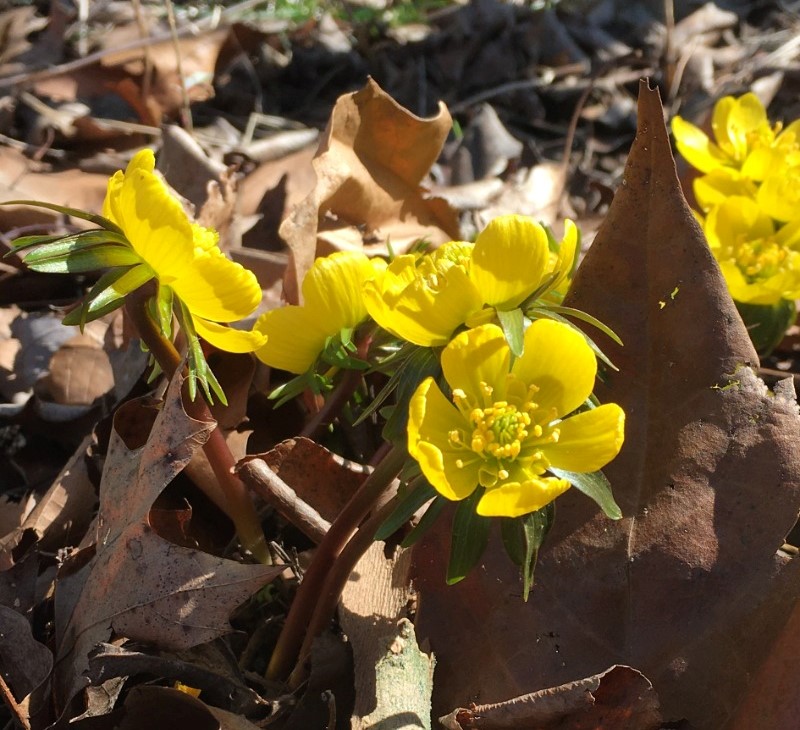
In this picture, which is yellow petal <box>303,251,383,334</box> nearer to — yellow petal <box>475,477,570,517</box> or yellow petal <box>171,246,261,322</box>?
yellow petal <box>171,246,261,322</box>

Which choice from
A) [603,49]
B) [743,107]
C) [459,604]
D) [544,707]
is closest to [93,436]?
[459,604]

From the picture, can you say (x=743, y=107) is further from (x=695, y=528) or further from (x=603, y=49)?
(x=603, y=49)

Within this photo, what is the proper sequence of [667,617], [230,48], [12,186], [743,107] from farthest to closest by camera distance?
[230,48] < [12,186] < [743,107] < [667,617]

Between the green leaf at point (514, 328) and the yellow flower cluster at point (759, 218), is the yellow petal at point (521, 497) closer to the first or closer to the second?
the green leaf at point (514, 328)

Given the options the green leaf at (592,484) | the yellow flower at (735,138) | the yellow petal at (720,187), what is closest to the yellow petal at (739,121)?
the yellow flower at (735,138)

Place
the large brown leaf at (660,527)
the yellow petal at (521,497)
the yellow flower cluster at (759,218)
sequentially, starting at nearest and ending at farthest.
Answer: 1. the yellow petal at (521,497)
2. the large brown leaf at (660,527)
3. the yellow flower cluster at (759,218)

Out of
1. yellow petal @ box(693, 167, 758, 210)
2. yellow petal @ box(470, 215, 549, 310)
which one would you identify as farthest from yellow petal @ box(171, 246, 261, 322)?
yellow petal @ box(693, 167, 758, 210)

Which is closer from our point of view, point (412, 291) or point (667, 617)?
point (412, 291)
